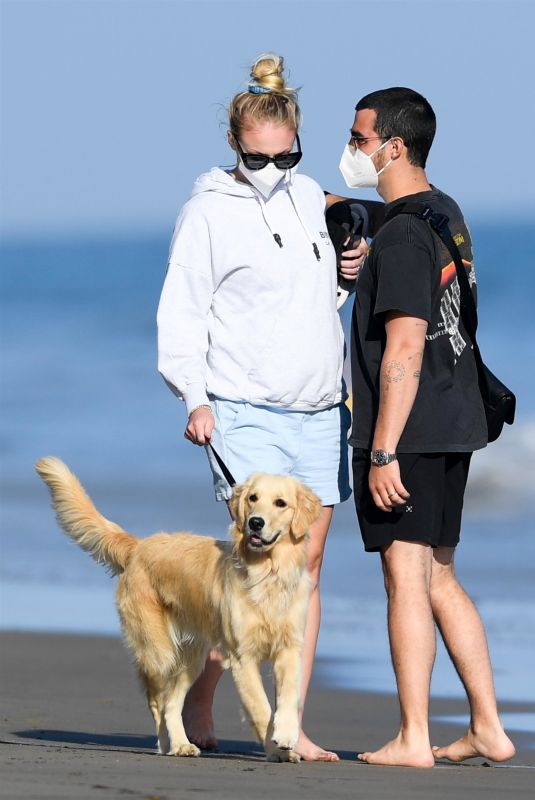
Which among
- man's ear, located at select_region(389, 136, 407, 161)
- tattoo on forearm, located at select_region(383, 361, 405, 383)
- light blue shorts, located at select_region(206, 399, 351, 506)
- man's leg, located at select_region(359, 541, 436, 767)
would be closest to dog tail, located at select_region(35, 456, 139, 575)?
light blue shorts, located at select_region(206, 399, 351, 506)

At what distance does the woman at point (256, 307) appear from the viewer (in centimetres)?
536

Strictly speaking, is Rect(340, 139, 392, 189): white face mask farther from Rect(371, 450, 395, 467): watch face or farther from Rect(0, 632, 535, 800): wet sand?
Rect(0, 632, 535, 800): wet sand

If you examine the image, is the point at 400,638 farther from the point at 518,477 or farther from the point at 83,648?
the point at 518,477

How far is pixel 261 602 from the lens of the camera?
525cm

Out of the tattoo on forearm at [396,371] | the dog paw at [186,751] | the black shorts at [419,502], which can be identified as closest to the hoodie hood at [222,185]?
Answer: the tattoo on forearm at [396,371]

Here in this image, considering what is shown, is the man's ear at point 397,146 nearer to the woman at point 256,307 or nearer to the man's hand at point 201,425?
the woman at point 256,307

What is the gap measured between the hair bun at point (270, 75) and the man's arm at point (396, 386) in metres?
0.91

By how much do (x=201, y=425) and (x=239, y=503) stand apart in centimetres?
30

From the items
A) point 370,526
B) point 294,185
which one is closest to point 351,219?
point 294,185

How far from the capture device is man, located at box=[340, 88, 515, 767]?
5.12 meters

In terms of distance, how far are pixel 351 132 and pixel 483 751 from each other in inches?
86.9

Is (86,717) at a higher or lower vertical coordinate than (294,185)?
lower

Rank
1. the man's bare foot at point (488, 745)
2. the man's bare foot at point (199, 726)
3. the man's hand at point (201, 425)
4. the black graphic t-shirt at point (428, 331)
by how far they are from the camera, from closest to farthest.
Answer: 1. the black graphic t-shirt at point (428, 331)
2. the man's hand at point (201, 425)
3. the man's bare foot at point (488, 745)
4. the man's bare foot at point (199, 726)

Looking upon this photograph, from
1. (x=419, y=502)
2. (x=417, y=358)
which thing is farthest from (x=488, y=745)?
(x=417, y=358)
